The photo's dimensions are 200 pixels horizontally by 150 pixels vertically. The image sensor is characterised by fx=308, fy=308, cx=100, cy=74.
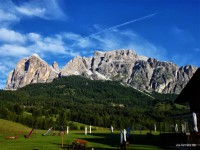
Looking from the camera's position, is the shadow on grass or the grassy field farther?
the shadow on grass

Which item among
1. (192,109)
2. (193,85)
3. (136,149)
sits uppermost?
(193,85)

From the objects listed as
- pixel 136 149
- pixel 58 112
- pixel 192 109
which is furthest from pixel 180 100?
pixel 58 112

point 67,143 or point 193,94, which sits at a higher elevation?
point 193,94

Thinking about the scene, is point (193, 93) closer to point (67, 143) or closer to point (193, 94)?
point (193, 94)

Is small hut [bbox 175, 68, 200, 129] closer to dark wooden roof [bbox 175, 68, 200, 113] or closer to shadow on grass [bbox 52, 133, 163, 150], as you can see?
dark wooden roof [bbox 175, 68, 200, 113]

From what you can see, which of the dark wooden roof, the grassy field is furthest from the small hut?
the grassy field

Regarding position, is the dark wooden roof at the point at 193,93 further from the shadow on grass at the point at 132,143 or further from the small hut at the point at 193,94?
the shadow on grass at the point at 132,143

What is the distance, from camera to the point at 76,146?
3500 centimetres

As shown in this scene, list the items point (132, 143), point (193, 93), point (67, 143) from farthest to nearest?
point (132, 143) → point (67, 143) → point (193, 93)

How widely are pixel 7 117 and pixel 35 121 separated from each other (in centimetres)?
1306

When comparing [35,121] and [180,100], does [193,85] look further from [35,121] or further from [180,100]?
[35,121]

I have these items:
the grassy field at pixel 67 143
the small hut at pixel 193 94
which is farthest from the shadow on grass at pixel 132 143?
the small hut at pixel 193 94

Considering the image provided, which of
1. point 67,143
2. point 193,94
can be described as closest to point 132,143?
point 67,143

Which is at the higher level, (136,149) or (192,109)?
(192,109)
